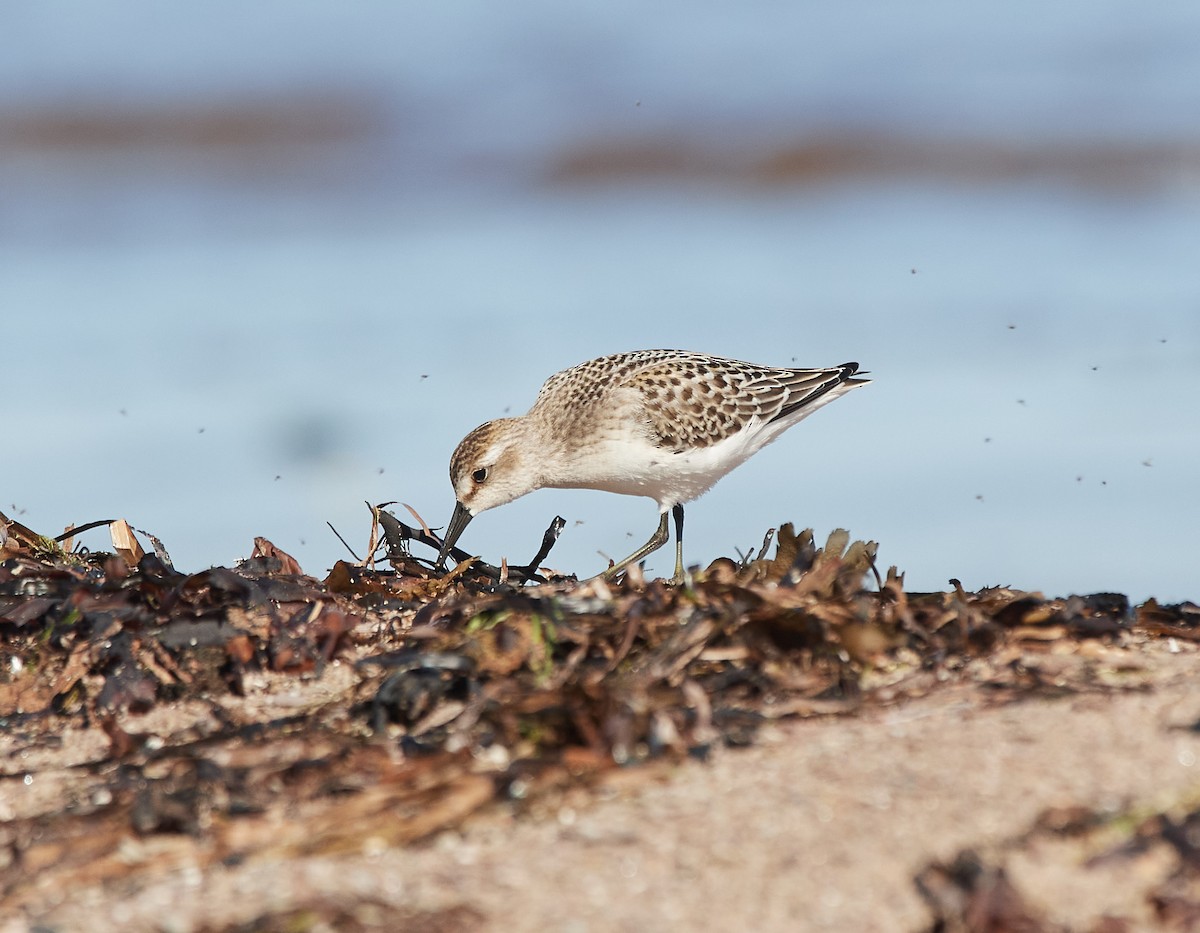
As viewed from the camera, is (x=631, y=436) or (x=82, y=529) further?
(x=631, y=436)

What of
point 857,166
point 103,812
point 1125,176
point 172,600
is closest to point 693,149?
point 857,166

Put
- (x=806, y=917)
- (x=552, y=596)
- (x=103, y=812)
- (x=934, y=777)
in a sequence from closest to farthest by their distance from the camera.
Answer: (x=806, y=917)
(x=934, y=777)
(x=103, y=812)
(x=552, y=596)

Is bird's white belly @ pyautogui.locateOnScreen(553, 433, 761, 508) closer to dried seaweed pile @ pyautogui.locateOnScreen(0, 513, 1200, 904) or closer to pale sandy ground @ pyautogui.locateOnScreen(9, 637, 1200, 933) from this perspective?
dried seaweed pile @ pyautogui.locateOnScreen(0, 513, 1200, 904)

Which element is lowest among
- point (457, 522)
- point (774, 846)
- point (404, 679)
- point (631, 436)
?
point (774, 846)

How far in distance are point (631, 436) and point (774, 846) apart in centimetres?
480

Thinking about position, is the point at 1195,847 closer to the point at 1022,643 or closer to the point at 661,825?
the point at 661,825

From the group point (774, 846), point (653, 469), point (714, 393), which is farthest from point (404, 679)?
point (714, 393)

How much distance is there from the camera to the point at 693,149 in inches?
651

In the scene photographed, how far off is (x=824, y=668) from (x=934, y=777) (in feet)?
2.59

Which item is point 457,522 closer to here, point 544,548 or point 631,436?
point 631,436

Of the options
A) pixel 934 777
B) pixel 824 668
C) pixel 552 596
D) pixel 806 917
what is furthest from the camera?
pixel 552 596

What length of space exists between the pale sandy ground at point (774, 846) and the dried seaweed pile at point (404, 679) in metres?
0.14

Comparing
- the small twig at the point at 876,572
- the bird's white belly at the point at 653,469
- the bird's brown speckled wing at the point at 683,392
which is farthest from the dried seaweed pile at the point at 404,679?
the bird's brown speckled wing at the point at 683,392

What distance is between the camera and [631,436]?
24.7 feet
